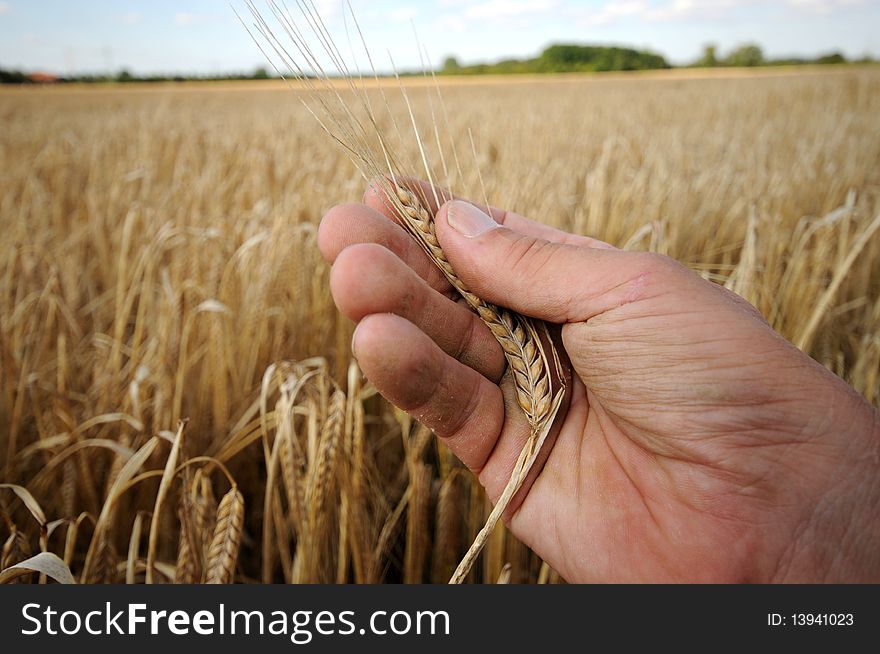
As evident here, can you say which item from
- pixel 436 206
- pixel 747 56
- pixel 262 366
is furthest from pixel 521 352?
pixel 747 56

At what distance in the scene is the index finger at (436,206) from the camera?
1047mm

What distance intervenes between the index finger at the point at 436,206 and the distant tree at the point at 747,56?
46.1 meters

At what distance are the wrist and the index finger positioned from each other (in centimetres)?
43

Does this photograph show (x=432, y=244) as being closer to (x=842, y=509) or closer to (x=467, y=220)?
(x=467, y=220)

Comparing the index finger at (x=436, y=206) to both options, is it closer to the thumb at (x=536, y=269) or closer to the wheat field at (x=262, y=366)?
the thumb at (x=536, y=269)

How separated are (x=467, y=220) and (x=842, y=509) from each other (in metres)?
0.68

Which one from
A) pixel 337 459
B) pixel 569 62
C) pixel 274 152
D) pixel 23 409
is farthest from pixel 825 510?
pixel 569 62

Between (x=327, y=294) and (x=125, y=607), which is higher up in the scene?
(x=327, y=294)

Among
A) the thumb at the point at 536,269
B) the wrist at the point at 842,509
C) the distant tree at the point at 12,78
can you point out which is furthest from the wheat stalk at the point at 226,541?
the distant tree at the point at 12,78

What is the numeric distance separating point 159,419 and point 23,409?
0.50 metres

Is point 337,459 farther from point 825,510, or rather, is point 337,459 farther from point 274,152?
point 274,152

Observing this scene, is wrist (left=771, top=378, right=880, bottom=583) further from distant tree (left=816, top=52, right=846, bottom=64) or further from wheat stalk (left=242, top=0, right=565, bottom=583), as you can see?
distant tree (left=816, top=52, right=846, bottom=64)

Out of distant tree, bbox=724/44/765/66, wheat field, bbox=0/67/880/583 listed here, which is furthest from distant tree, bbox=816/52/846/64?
wheat field, bbox=0/67/880/583

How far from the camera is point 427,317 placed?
1.00m
